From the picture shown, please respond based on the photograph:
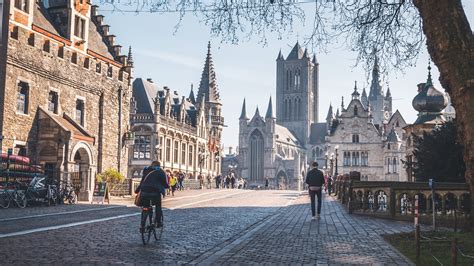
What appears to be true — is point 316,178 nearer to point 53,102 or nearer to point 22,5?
point 22,5

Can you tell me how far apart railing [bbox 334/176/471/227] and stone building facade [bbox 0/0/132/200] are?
49.2ft

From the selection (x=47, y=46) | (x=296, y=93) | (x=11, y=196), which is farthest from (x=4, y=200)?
(x=296, y=93)

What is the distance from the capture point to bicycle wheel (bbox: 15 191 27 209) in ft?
68.9

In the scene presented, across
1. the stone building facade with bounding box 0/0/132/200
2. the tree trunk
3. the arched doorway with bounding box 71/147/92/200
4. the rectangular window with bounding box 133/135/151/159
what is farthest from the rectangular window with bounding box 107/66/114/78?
the tree trunk

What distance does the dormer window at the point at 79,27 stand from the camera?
33.7 meters

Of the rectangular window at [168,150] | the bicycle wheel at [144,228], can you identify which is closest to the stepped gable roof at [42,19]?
the bicycle wheel at [144,228]

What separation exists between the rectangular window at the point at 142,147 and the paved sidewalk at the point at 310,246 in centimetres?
4869

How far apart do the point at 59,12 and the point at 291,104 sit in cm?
11787

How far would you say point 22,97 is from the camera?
94.3 ft

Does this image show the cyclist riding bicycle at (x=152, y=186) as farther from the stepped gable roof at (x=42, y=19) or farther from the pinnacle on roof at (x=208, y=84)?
the pinnacle on roof at (x=208, y=84)

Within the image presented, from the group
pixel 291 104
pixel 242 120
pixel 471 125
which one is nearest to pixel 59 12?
pixel 471 125

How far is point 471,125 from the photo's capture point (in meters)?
8.80

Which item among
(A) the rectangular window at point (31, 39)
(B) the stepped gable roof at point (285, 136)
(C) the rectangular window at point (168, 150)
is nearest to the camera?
(A) the rectangular window at point (31, 39)

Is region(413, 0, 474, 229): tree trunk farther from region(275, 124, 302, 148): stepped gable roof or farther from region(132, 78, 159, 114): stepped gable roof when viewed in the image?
region(275, 124, 302, 148): stepped gable roof
